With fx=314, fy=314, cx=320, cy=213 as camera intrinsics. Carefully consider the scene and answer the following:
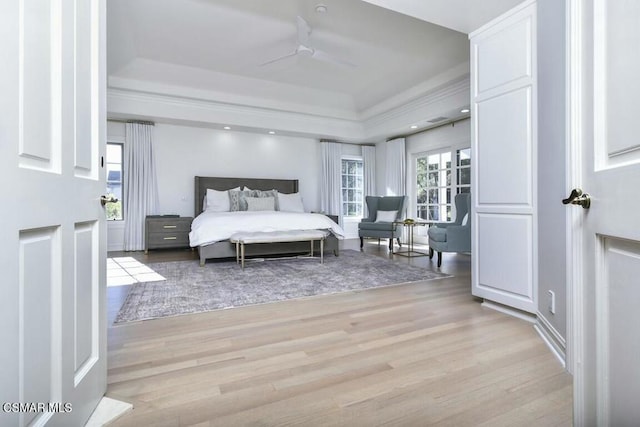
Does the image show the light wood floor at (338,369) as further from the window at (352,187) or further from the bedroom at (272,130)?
the window at (352,187)

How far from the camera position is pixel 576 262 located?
82 cm

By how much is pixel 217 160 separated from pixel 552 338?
6279mm

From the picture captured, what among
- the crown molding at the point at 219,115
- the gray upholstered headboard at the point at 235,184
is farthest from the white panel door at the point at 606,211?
the gray upholstered headboard at the point at 235,184

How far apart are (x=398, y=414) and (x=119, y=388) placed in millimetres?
1234

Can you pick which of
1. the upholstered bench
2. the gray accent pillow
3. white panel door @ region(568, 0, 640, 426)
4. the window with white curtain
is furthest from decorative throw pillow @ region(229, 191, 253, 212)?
white panel door @ region(568, 0, 640, 426)

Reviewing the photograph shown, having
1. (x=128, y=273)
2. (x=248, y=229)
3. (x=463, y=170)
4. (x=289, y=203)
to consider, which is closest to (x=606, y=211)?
(x=248, y=229)

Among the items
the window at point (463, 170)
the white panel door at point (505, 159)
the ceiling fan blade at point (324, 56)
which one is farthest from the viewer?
the window at point (463, 170)

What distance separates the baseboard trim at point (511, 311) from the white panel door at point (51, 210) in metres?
2.63

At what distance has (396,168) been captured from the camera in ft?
23.8

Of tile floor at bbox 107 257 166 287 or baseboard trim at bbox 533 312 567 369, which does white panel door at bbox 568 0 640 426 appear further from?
tile floor at bbox 107 257 166 287

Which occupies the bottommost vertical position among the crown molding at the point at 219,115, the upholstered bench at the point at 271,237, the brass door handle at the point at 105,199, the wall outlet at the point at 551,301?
the wall outlet at the point at 551,301

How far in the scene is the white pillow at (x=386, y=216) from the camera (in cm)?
624

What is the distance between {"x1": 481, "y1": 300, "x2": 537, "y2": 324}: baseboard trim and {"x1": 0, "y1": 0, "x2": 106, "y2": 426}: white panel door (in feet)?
8.62

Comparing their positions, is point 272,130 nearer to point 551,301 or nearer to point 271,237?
point 271,237
